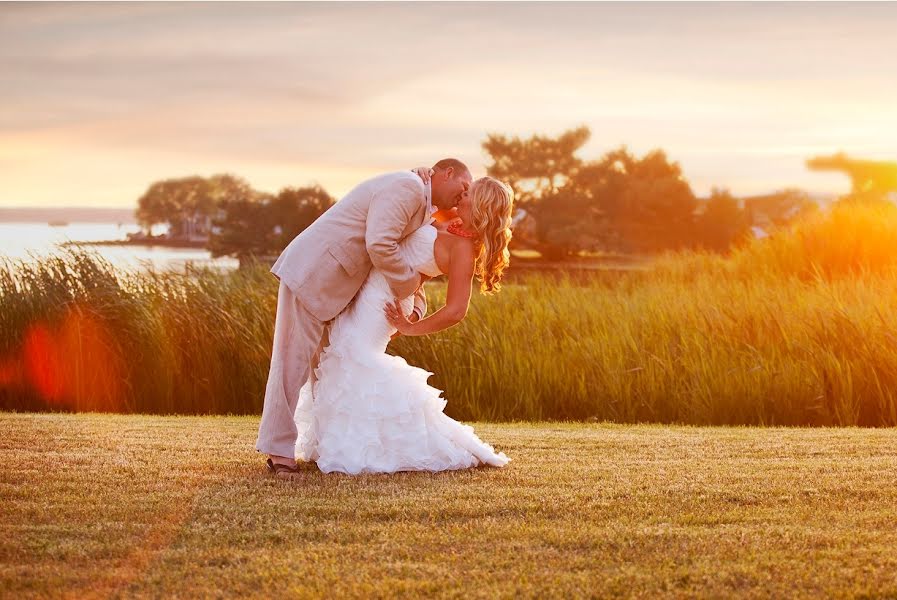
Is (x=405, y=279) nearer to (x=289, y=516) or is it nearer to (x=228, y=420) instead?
(x=289, y=516)

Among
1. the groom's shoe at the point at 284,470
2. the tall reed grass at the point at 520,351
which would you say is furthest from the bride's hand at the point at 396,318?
the tall reed grass at the point at 520,351

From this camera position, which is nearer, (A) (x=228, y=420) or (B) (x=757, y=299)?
(A) (x=228, y=420)

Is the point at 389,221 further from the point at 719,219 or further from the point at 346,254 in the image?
the point at 719,219

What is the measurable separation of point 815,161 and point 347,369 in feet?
115

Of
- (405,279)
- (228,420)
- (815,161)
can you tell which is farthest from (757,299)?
(815,161)

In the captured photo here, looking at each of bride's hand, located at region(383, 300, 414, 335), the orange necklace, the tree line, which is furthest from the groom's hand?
the tree line

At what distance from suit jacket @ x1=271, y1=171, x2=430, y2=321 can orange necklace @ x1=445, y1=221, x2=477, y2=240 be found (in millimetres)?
143

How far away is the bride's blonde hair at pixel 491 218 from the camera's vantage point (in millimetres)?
4973

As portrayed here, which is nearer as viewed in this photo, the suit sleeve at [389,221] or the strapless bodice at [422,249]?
the suit sleeve at [389,221]

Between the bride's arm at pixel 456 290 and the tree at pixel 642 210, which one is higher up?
the tree at pixel 642 210

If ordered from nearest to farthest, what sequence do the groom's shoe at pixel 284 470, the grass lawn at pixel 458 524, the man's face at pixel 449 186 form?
the grass lawn at pixel 458 524, the groom's shoe at pixel 284 470, the man's face at pixel 449 186

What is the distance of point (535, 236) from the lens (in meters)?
44.5

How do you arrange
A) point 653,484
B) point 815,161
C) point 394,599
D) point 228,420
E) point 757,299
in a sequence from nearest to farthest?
1. point 394,599
2. point 653,484
3. point 228,420
4. point 757,299
5. point 815,161

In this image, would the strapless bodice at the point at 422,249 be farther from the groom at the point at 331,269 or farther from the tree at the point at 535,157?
the tree at the point at 535,157
